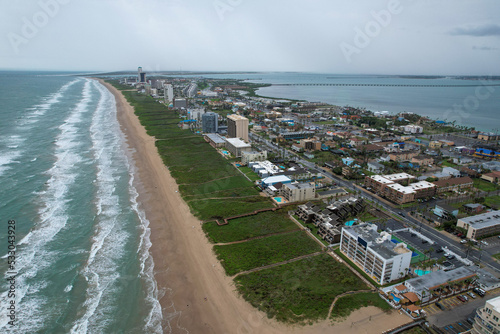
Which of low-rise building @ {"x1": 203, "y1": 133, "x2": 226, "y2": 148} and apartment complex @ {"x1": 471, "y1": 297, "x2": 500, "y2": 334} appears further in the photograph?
low-rise building @ {"x1": 203, "y1": 133, "x2": 226, "y2": 148}

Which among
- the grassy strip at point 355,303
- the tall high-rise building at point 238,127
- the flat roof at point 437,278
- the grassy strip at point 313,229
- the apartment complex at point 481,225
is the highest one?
the tall high-rise building at point 238,127

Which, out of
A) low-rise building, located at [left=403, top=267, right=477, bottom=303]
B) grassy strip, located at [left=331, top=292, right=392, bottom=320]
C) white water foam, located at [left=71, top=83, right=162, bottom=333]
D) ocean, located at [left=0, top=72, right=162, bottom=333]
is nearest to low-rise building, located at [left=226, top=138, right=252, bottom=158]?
white water foam, located at [left=71, top=83, right=162, bottom=333]

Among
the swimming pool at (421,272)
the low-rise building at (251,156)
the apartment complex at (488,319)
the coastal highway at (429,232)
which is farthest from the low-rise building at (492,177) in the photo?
the apartment complex at (488,319)

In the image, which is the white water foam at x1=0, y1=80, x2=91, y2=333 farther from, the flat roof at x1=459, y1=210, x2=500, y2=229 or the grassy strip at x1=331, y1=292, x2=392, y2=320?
the flat roof at x1=459, y1=210, x2=500, y2=229

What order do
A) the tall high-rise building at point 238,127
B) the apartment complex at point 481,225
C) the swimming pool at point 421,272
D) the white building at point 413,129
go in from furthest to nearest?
the white building at point 413,129
the tall high-rise building at point 238,127
the apartment complex at point 481,225
the swimming pool at point 421,272

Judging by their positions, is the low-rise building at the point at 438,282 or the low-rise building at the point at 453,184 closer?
the low-rise building at the point at 438,282

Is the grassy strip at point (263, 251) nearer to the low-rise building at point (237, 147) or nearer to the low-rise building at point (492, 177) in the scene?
the low-rise building at point (237, 147)
